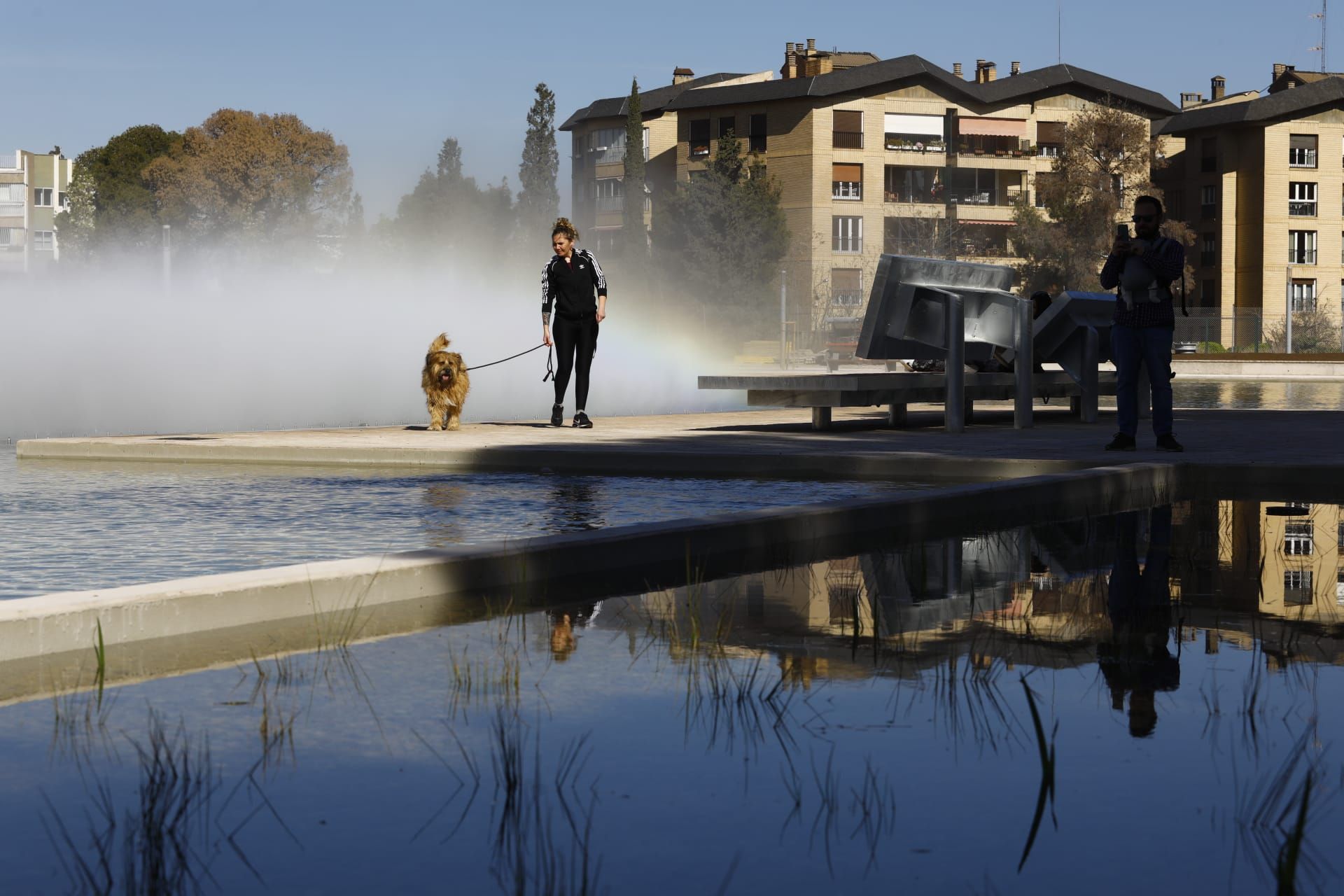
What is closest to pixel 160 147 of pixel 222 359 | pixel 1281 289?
pixel 1281 289

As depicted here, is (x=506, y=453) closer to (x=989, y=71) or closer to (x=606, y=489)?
(x=606, y=489)

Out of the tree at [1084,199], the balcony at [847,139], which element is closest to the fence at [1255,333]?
the tree at [1084,199]

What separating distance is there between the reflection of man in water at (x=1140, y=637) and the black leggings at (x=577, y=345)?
317 inches

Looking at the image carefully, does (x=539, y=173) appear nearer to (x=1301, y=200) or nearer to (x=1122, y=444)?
(x=1301, y=200)

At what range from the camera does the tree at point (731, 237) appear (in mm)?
81062

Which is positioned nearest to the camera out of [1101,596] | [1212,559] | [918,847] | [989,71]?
[918,847]

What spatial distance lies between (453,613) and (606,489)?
5.04 m

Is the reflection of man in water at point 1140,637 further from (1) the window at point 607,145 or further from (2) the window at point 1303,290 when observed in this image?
(1) the window at point 607,145

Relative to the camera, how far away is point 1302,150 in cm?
8625

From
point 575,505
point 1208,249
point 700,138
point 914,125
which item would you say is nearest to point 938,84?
point 914,125

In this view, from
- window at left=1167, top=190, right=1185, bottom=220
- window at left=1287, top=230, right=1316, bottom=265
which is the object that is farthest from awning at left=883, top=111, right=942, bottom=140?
window at left=1287, top=230, right=1316, bottom=265

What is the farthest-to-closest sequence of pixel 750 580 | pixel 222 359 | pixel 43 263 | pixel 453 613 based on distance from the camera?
pixel 43 263
pixel 222 359
pixel 750 580
pixel 453 613

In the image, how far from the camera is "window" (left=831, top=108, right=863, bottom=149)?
290 feet

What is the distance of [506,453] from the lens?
12.4 m
